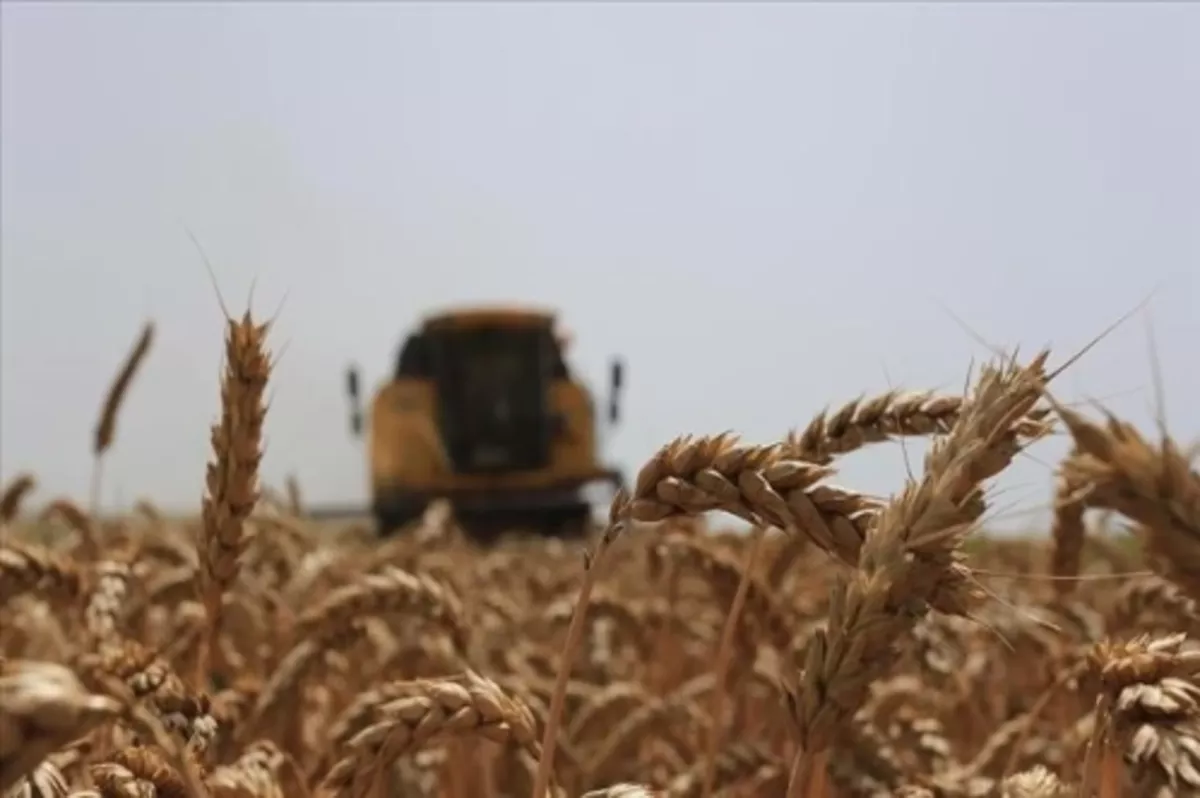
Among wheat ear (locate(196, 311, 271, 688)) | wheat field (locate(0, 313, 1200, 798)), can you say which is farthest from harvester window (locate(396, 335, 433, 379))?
wheat ear (locate(196, 311, 271, 688))

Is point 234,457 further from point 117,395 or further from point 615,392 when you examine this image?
point 615,392

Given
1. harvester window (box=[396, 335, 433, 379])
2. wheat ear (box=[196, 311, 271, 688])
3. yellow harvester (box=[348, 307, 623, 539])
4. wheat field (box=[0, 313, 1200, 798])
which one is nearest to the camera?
wheat field (box=[0, 313, 1200, 798])

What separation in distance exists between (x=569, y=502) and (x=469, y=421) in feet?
5.00

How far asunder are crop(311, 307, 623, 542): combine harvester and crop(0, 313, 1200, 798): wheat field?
12274 mm

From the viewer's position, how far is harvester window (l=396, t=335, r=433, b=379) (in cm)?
1625

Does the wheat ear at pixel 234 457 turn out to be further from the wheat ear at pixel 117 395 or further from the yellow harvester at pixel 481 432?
the yellow harvester at pixel 481 432

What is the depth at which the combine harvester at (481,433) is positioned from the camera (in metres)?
15.7

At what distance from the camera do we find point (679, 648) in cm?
302

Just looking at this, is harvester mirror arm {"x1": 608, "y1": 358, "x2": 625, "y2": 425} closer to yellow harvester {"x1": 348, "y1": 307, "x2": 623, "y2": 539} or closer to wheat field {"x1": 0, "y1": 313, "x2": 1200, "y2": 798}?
yellow harvester {"x1": 348, "y1": 307, "x2": 623, "y2": 539}

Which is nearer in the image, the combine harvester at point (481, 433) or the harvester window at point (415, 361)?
the combine harvester at point (481, 433)

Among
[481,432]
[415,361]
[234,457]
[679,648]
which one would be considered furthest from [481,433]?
[234,457]

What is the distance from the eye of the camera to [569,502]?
627 inches

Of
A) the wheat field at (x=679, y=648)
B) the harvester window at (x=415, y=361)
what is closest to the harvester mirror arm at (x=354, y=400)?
the harvester window at (x=415, y=361)

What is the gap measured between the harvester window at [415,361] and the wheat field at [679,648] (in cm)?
1290
